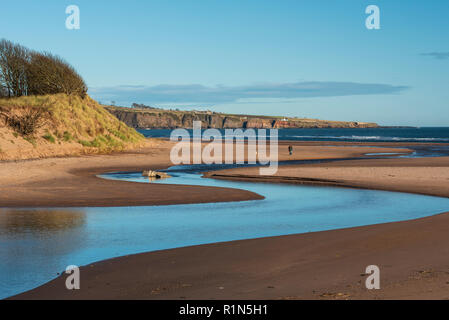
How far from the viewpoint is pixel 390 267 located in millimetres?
8078

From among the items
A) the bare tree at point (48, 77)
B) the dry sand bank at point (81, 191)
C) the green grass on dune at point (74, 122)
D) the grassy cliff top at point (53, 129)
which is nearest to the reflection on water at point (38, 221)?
the dry sand bank at point (81, 191)

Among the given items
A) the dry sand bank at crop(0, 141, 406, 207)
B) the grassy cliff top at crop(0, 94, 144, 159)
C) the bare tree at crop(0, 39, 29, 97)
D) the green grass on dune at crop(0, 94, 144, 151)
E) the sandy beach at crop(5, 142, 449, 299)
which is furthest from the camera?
the bare tree at crop(0, 39, 29, 97)

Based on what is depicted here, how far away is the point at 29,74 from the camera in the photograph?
45.2 m

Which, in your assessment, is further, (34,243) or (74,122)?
(74,122)

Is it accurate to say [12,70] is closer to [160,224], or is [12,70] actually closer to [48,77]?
[48,77]

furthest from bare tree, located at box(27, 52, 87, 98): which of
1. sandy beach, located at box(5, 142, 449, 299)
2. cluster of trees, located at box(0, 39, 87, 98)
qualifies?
sandy beach, located at box(5, 142, 449, 299)

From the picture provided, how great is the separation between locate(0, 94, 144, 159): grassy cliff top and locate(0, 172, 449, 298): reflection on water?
20.1 meters

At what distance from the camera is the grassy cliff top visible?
34438 millimetres

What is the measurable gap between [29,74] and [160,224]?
1474 inches

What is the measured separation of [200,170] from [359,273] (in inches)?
908

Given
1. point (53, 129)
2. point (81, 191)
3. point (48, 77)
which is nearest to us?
point (81, 191)

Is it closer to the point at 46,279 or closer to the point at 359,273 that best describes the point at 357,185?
the point at 359,273

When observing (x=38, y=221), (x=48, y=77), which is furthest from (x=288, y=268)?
(x=48, y=77)

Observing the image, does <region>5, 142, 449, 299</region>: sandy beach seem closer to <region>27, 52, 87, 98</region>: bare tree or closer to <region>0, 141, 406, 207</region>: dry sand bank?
<region>0, 141, 406, 207</region>: dry sand bank
